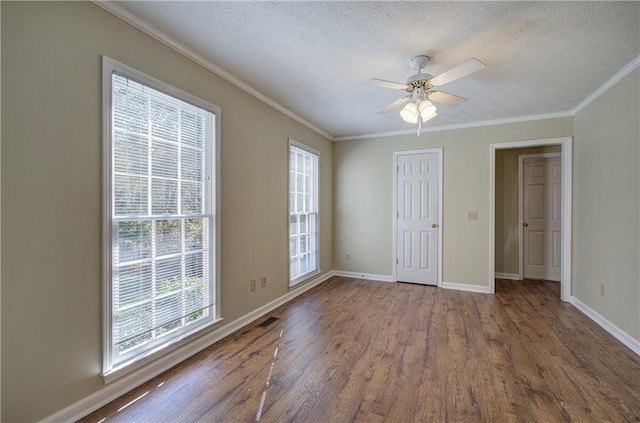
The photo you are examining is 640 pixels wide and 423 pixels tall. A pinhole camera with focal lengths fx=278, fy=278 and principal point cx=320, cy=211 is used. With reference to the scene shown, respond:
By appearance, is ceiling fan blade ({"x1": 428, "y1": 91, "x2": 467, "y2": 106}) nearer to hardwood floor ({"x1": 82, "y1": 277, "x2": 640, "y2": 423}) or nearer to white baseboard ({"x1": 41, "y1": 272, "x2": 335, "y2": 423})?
hardwood floor ({"x1": 82, "y1": 277, "x2": 640, "y2": 423})

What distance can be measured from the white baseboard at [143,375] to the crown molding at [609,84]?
410 centimetres

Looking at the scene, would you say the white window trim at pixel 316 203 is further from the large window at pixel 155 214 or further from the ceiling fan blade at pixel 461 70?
the ceiling fan blade at pixel 461 70

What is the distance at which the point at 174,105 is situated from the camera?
217 centimetres

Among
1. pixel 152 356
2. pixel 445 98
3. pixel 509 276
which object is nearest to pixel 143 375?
pixel 152 356

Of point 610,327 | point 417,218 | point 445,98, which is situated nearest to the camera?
point 445,98

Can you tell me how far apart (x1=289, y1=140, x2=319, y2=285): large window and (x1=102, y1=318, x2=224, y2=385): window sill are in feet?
5.01

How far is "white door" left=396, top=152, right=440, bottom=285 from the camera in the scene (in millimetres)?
4355

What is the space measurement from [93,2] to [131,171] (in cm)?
100

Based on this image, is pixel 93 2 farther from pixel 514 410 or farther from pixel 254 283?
pixel 514 410

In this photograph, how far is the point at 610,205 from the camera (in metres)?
2.73

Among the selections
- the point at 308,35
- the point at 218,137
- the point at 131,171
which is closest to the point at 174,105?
the point at 218,137

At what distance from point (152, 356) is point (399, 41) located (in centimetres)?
288

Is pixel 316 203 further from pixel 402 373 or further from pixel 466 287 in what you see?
pixel 402 373

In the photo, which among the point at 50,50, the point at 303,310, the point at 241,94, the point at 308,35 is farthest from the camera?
the point at 303,310
